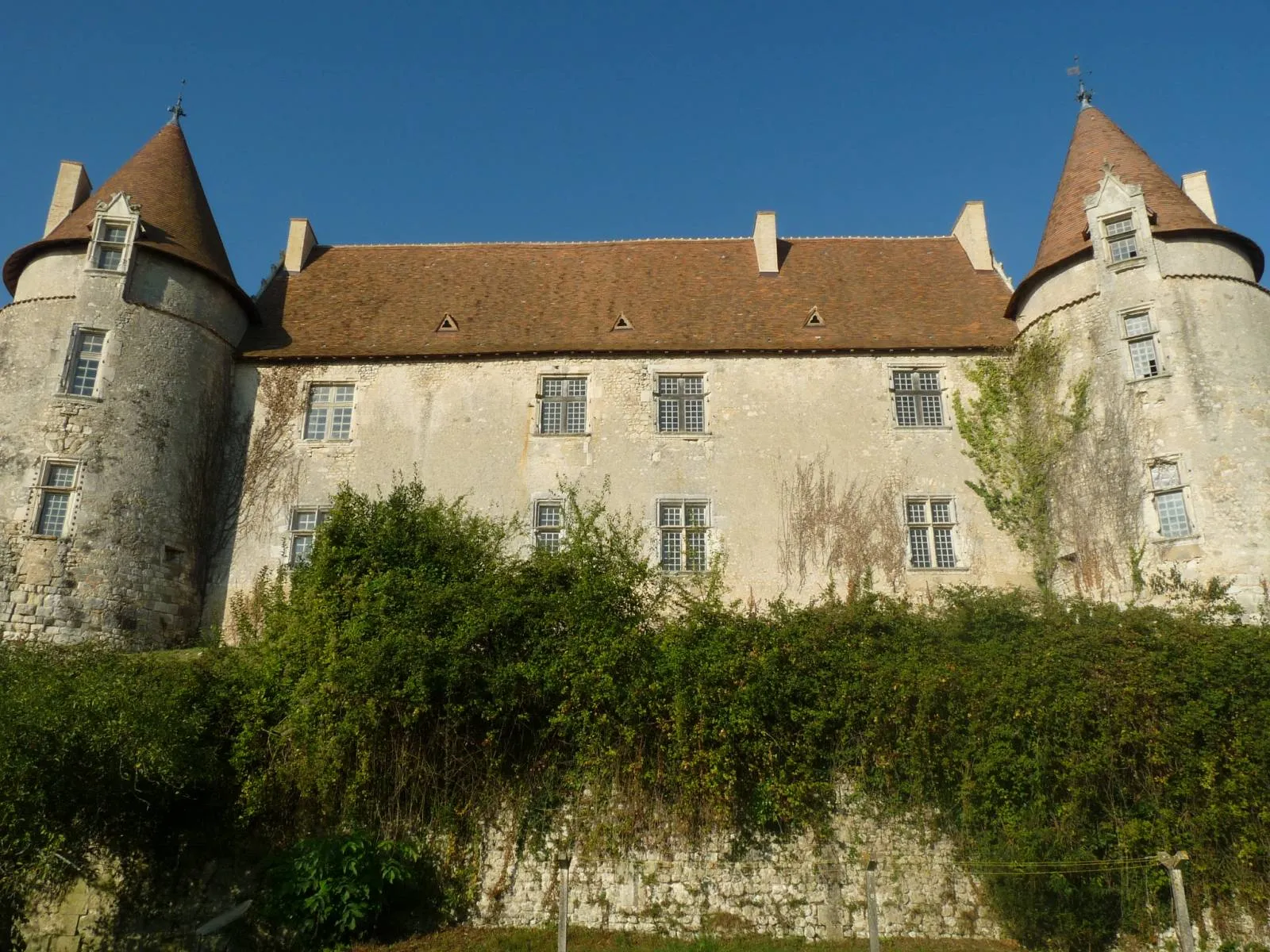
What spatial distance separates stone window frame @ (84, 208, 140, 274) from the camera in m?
18.6

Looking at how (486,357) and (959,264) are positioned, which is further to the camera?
(959,264)

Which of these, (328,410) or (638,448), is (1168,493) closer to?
(638,448)

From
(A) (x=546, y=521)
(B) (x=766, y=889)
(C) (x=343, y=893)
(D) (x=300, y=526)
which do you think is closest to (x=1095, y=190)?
(A) (x=546, y=521)

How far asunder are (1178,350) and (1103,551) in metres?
3.88

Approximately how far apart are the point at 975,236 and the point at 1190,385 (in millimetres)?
8396

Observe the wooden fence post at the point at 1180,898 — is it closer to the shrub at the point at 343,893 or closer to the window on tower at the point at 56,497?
the shrub at the point at 343,893

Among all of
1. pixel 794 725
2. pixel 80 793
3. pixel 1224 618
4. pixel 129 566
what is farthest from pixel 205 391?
pixel 1224 618

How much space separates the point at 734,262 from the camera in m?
23.7

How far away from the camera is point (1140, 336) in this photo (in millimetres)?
17547

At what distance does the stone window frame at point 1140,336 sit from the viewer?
17.2 meters

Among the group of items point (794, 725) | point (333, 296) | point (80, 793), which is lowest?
point (80, 793)

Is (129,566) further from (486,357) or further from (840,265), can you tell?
(840,265)

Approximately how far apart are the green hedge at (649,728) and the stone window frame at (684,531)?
3.98 meters

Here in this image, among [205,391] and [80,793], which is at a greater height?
[205,391]
